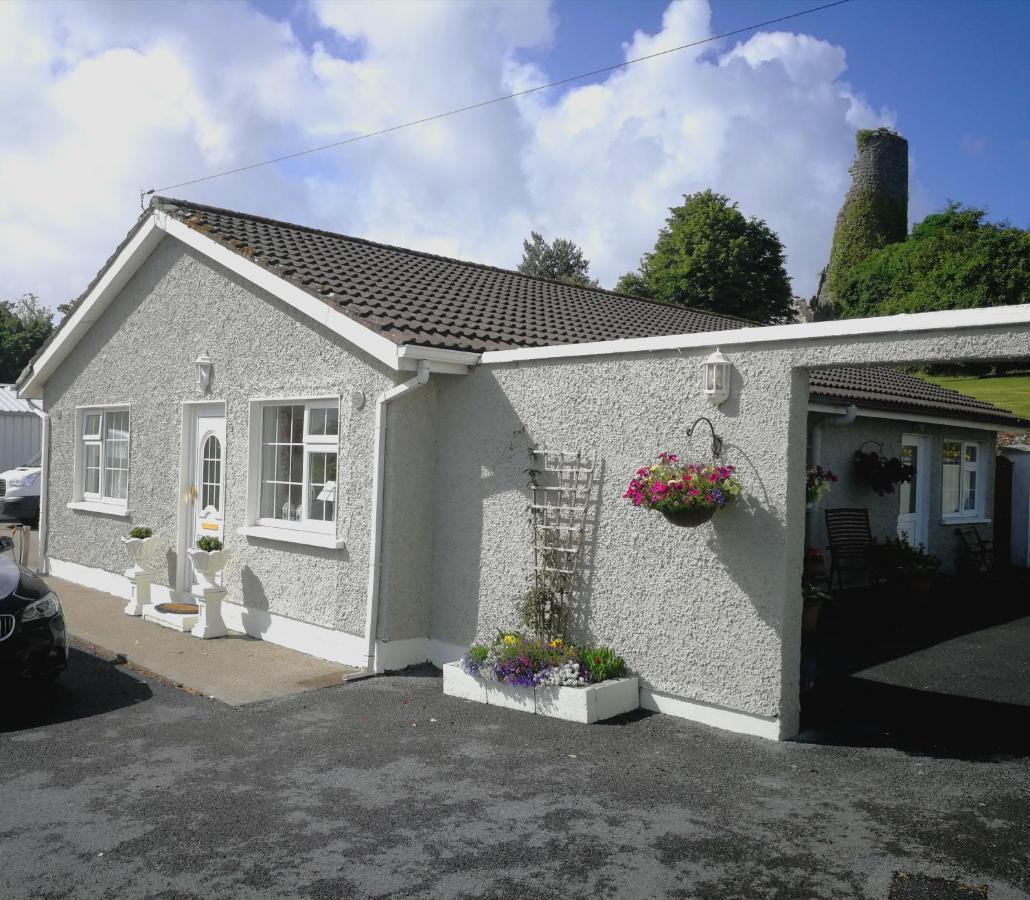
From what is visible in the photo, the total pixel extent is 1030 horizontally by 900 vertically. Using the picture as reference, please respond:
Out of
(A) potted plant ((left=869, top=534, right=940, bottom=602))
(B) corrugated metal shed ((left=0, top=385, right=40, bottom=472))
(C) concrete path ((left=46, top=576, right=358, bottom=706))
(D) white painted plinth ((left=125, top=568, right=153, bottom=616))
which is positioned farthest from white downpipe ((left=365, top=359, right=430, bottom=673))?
(B) corrugated metal shed ((left=0, top=385, right=40, bottom=472))

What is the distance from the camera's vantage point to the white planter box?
6.52 metres

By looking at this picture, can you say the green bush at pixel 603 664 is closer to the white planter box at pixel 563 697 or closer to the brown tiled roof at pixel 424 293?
the white planter box at pixel 563 697

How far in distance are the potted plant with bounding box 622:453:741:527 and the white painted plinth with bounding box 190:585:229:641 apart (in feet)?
16.7

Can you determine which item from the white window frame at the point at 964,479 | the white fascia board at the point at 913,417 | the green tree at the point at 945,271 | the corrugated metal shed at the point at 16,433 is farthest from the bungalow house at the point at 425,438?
the green tree at the point at 945,271

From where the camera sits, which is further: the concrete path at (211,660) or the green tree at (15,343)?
the green tree at (15,343)

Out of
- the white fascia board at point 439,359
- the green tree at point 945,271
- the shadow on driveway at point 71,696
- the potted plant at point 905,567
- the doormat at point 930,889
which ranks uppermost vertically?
the green tree at point 945,271

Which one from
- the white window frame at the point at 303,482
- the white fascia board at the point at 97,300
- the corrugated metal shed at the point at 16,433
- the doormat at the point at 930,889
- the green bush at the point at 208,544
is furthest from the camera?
the corrugated metal shed at the point at 16,433

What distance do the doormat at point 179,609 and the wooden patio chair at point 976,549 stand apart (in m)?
12.2

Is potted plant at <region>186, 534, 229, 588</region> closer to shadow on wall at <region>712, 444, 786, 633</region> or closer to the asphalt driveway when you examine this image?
the asphalt driveway

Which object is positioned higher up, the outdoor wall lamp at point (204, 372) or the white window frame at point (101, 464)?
the outdoor wall lamp at point (204, 372)

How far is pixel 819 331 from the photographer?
5754mm

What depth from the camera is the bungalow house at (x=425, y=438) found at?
20.1ft

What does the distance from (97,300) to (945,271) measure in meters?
34.8

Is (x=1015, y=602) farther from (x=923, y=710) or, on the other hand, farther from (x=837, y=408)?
(x=923, y=710)
